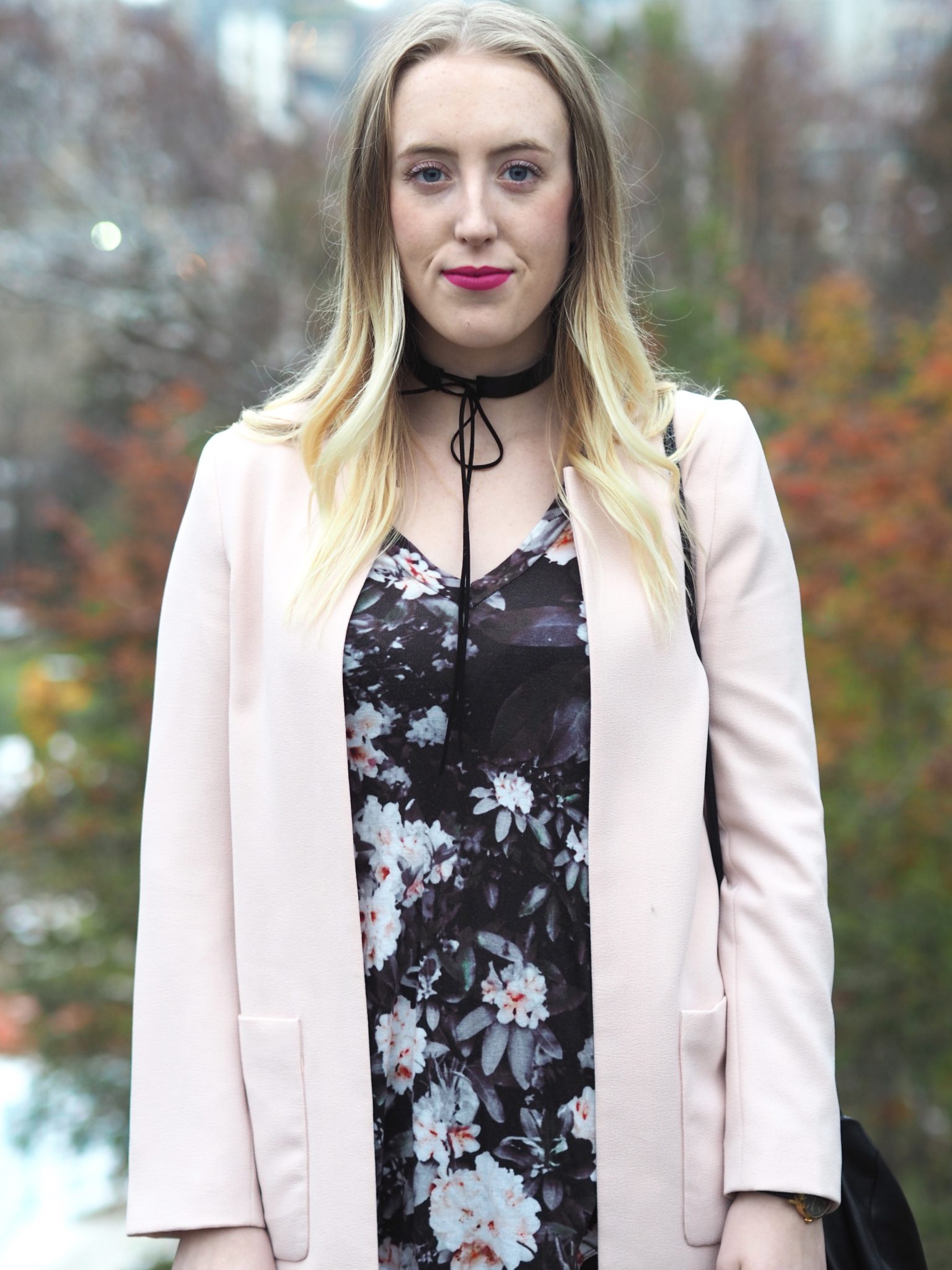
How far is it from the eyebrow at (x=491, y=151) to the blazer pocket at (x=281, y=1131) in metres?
1.00

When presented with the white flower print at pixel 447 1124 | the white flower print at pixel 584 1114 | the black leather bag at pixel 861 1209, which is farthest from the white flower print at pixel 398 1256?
the black leather bag at pixel 861 1209

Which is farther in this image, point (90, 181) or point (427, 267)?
point (90, 181)

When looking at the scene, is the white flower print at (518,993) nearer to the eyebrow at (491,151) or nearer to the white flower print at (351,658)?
the white flower print at (351,658)

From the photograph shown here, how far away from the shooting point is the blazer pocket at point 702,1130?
4.41ft

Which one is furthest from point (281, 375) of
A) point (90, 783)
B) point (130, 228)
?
point (90, 783)

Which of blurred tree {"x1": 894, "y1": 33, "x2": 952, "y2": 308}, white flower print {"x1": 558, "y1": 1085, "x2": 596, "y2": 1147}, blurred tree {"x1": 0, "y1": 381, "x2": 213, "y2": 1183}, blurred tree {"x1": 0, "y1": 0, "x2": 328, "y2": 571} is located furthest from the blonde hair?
blurred tree {"x1": 894, "y1": 33, "x2": 952, "y2": 308}

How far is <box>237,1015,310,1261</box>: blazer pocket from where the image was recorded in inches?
53.1

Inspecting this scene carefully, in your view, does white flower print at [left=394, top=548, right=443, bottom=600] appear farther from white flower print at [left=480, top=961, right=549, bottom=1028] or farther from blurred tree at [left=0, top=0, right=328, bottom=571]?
blurred tree at [left=0, top=0, right=328, bottom=571]

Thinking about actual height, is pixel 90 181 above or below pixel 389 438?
above

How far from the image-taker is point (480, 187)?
4.60 feet

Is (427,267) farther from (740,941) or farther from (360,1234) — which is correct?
(360,1234)

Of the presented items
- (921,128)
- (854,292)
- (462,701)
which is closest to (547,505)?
(462,701)

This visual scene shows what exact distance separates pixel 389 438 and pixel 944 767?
2703 mm

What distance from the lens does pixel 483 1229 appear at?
1.39 metres
